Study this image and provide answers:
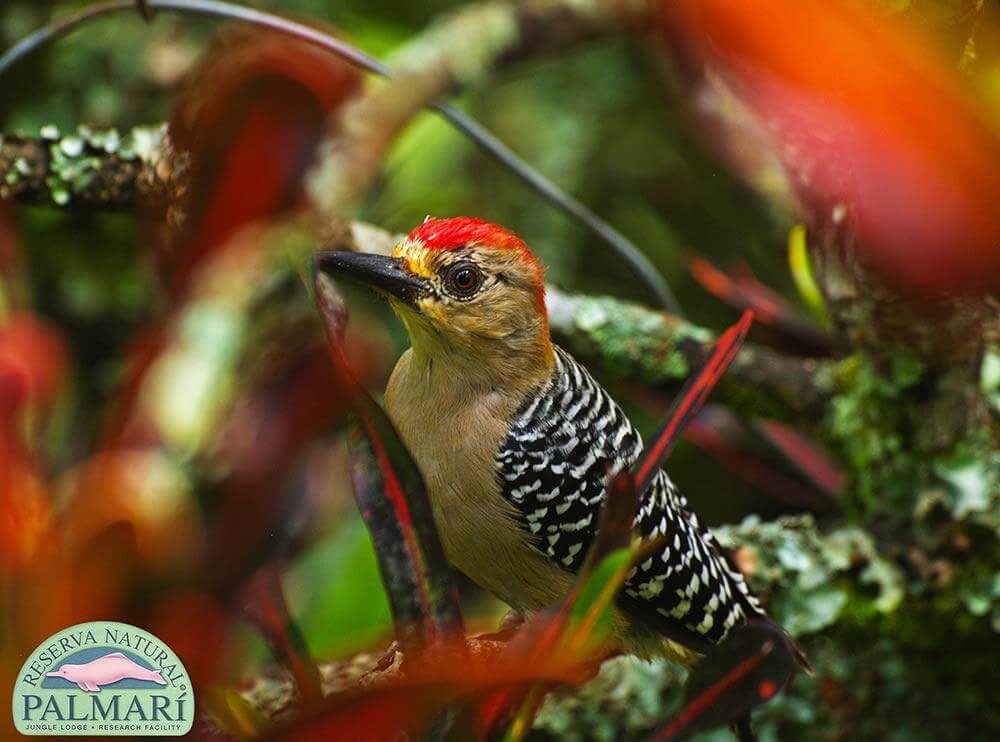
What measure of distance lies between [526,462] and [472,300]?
21 centimetres

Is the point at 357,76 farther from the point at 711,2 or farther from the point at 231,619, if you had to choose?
the point at 231,619

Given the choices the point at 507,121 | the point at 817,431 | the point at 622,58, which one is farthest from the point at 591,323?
the point at 622,58

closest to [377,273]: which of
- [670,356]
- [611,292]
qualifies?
[670,356]

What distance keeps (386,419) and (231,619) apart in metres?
0.37

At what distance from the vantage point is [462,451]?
119 cm

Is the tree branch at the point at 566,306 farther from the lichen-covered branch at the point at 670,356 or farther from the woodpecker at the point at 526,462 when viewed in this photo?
the woodpecker at the point at 526,462

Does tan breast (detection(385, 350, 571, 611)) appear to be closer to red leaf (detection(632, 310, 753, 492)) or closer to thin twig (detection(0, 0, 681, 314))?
red leaf (detection(632, 310, 753, 492))

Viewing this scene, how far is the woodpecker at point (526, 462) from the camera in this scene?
3.79 feet

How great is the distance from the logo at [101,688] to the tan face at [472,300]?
1.36 ft

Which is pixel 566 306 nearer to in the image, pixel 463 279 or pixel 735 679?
pixel 463 279

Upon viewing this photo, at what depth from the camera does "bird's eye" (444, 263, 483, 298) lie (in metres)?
1.06

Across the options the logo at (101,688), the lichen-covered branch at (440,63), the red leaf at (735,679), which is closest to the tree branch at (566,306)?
the lichen-covered branch at (440,63)

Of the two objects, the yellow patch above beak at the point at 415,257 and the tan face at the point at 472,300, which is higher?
the yellow patch above beak at the point at 415,257

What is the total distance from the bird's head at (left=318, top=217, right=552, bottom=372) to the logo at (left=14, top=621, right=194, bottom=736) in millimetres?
379
